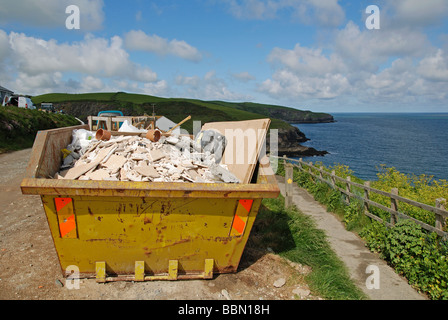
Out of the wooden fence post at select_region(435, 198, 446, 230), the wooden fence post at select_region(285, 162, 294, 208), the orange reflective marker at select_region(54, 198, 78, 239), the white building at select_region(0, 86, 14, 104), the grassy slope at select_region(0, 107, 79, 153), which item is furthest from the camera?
the white building at select_region(0, 86, 14, 104)

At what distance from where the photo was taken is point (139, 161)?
12.8 feet

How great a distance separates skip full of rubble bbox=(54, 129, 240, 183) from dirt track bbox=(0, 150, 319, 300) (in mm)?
1183

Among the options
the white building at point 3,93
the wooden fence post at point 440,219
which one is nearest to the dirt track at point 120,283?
the wooden fence post at point 440,219

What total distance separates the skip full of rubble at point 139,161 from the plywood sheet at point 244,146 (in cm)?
17

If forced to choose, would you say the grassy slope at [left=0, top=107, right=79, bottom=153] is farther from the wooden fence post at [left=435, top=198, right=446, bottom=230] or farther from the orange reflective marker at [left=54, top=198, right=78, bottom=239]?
the wooden fence post at [left=435, top=198, right=446, bottom=230]

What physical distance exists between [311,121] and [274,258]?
528 ft

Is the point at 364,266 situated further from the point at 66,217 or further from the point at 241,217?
the point at 66,217

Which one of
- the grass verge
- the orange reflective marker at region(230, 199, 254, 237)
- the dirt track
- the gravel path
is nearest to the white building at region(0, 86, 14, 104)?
the dirt track

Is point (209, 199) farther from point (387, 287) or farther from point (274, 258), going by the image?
point (387, 287)

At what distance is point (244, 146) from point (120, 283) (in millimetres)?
2423

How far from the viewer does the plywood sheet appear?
12.9 feet
